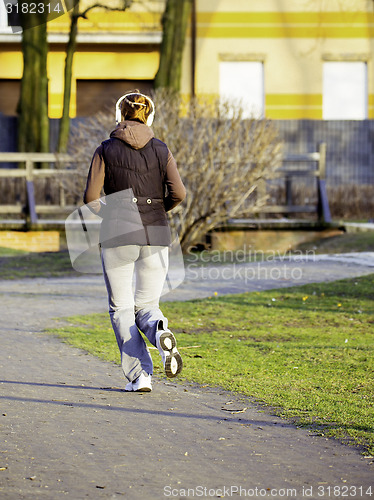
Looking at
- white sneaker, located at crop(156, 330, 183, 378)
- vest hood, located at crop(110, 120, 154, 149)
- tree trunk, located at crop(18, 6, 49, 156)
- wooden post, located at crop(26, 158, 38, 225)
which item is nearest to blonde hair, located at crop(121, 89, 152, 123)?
vest hood, located at crop(110, 120, 154, 149)

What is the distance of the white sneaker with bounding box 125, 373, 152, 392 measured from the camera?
6.24 m

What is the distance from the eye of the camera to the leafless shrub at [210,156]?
15.5m

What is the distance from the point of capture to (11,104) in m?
30.0

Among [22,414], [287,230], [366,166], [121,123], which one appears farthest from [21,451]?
[366,166]

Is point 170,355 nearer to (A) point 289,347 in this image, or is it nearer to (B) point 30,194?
(A) point 289,347

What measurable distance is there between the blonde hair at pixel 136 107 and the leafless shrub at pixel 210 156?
8.99 meters

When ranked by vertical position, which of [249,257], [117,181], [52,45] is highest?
[52,45]

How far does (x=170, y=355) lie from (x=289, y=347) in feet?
7.62

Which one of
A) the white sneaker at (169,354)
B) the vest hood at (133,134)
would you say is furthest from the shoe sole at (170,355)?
the vest hood at (133,134)

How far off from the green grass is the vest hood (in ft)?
5.47

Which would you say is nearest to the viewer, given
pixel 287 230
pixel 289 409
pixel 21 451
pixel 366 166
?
pixel 21 451

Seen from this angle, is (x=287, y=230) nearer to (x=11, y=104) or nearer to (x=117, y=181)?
(x=117, y=181)

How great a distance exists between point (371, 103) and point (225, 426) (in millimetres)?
24551

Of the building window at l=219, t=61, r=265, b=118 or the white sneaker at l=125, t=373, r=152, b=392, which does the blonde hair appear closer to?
the white sneaker at l=125, t=373, r=152, b=392
